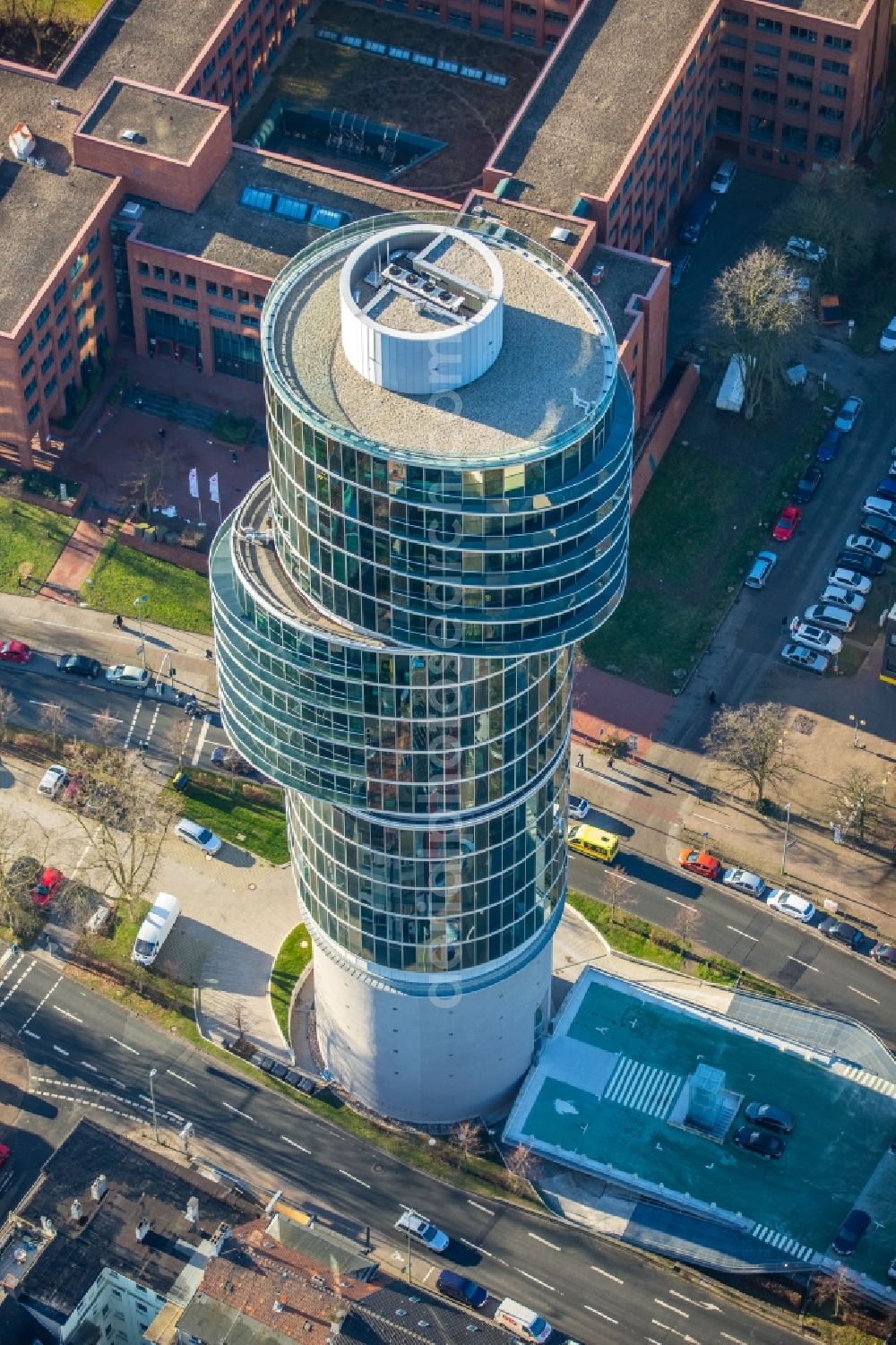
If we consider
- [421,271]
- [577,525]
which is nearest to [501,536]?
[577,525]

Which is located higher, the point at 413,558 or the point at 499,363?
the point at 499,363

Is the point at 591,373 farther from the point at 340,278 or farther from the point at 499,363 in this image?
the point at 340,278

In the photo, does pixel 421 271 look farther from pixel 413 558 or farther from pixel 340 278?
pixel 413 558

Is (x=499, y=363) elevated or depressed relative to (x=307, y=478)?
elevated

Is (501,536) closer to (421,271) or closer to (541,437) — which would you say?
(541,437)

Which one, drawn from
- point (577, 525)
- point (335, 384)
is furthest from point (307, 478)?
point (577, 525)

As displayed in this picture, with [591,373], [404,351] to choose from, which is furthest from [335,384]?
[591,373]

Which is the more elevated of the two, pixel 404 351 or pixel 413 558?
pixel 404 351
